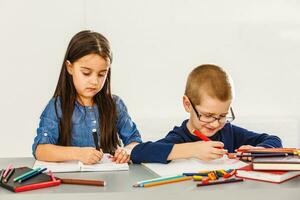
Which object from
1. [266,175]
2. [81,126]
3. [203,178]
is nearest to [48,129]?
[81,126]

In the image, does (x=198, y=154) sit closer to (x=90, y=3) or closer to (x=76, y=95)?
(x=76, y=95)

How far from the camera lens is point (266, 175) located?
1428 millimetres

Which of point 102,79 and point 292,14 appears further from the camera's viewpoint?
point 292,14

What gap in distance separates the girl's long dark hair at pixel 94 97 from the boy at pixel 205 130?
258 millimetres

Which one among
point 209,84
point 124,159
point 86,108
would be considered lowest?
point 124,159

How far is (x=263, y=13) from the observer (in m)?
3.23

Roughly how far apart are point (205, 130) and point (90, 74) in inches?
17.5

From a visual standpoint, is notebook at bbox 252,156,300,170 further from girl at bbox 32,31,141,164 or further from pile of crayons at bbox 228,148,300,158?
girl at bbox 32,31,141,164

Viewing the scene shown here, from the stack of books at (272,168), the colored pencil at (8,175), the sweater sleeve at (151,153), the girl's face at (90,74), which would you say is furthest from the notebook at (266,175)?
the girl's face at (90,74)

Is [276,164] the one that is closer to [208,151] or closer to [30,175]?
[208,151]

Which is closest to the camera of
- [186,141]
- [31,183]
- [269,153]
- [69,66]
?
[31,183]

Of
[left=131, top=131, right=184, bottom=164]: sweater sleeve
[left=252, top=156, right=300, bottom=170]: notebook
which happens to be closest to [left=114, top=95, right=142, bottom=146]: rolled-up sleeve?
[left=131, top=131, right=184, bottom=164]: sweater sleeve

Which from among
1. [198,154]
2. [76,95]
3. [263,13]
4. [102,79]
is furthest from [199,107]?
[263,13]

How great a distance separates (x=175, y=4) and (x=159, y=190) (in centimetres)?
197
